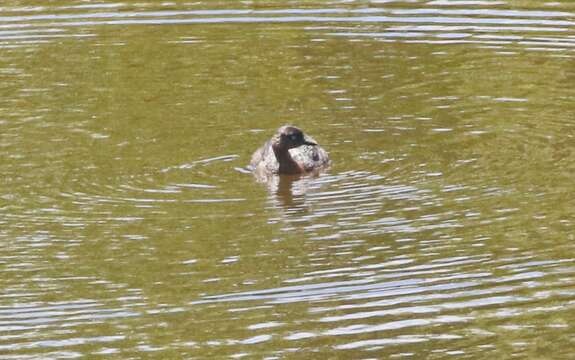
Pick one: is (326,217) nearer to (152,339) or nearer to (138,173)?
(138,173)

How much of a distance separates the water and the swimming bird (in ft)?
0.62

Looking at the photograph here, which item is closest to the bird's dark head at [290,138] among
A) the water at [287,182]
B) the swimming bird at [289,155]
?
the swimming bird at [289,155]

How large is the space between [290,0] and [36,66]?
16.5ft

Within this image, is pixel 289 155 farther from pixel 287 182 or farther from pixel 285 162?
pixel 287 182

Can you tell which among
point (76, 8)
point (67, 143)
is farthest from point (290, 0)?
point (67, 143)

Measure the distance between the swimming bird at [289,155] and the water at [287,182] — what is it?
19cm

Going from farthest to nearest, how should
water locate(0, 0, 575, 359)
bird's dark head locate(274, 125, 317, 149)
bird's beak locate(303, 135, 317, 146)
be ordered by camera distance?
1. bird's beak locate(303, 135, 317, 146)
2. bird's dark head locate(274, 125, 317, 149)
3. water locate(0, 0, 575, 359)

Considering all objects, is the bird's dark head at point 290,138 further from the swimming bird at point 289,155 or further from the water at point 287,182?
the water at point 287,182

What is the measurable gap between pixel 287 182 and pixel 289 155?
0.43m

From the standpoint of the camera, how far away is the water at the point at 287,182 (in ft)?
41.6

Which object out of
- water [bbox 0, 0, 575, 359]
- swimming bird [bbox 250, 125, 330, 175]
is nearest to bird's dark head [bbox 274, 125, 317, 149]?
swimming bird [bbox 250, 125, 330, 175]

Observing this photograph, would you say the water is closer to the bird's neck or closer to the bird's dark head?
the bird's neck

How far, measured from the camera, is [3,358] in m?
12.1

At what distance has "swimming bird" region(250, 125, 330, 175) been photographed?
17.9m
